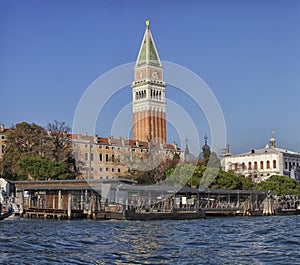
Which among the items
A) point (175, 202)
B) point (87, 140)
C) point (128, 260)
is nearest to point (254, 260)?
point (128, 260)

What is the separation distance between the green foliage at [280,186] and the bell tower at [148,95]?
3049 centimetres

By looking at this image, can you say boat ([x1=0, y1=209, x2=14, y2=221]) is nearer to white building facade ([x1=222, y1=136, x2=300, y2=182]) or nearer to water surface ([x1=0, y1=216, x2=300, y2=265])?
water surface ([x1=0, y1=216, x2=300, y2=265])

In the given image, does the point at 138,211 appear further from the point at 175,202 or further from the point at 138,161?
the point at 138,161

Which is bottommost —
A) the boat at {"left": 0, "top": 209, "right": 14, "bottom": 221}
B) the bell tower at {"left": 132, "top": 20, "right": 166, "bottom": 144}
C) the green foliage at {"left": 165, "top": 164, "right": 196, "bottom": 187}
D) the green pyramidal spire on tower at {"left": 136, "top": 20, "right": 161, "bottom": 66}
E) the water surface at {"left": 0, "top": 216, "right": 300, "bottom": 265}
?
the water surface at {"left": 0, "top": 216, "right": 300, "bottom": 265}

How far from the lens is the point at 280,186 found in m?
81.8

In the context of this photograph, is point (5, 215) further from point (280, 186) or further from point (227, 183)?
point (280, 186)

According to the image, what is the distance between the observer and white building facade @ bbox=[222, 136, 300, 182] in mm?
104875

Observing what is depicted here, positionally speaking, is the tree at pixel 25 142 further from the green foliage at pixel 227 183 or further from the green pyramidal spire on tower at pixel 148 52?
the green pyramidal spire on tower at pixel 148 52

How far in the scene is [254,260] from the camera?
66.7 feet

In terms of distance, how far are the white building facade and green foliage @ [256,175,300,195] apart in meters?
17.3

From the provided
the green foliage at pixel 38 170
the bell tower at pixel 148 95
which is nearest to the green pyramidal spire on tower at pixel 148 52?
the bell tower at pixel 148 95

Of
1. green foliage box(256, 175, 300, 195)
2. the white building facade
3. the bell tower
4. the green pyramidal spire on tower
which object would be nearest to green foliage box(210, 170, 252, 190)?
green foliage box(256, 175, 300, 195)

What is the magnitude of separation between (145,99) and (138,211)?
233 ft

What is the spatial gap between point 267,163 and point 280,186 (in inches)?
988
